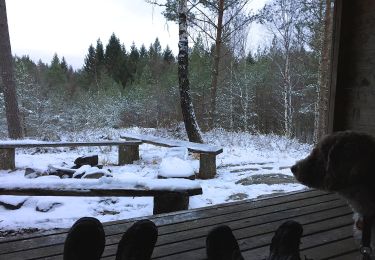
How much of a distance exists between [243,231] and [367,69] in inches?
76.7

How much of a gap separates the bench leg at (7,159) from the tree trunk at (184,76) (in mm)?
4087

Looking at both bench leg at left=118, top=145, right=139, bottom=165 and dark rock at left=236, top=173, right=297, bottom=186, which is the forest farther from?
dark rock at left=236, top=173, right=297, bottom=186

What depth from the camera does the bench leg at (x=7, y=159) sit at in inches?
271

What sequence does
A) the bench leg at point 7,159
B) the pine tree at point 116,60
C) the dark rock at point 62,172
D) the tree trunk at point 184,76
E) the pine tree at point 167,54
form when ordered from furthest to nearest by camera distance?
the pine tree at point 167,54
the pine tree at point 116,60
the tree trunk at point 184,76
the bench leg at point 7,159
the dark rock at point 62,172

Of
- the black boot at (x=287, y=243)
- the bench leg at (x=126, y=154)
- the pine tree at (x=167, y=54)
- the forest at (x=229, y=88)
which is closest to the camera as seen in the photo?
the black boot at (x=287, y=243)

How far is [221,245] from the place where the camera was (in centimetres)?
195

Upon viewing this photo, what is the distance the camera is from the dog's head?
1.55 m

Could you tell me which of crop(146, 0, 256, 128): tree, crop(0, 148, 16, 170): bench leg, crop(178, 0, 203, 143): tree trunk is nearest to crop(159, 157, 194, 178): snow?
crop(0, 148, 16, 170): bench leg

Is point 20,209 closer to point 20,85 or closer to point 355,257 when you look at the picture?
point 355,257

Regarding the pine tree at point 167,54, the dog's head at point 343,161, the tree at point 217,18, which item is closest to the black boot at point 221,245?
the dog's head at point 343,161

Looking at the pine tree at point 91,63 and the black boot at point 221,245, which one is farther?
the pine tree at point 91,63

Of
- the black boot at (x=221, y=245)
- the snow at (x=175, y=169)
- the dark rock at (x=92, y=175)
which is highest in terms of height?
the black boot at (x=221, y=245)

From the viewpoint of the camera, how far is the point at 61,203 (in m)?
4.46

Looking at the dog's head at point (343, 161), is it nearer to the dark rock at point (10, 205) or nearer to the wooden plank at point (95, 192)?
the wooden plank at point (95, 192)
